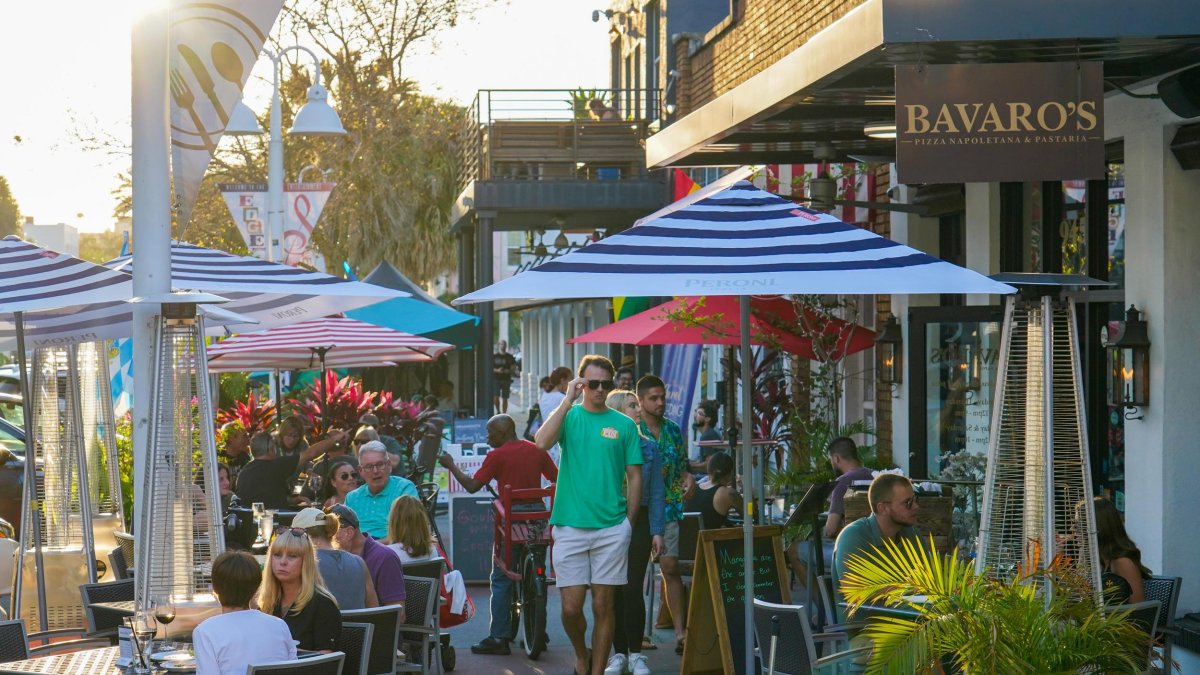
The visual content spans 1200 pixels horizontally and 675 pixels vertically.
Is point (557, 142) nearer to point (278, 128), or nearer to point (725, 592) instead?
point (278, 128)

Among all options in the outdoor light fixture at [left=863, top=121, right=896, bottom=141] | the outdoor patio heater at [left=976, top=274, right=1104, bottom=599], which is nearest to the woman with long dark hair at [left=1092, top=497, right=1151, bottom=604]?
the outdoor patio heater at [left=976, top=274, right=1104, bottom=599]

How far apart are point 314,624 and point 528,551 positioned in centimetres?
407

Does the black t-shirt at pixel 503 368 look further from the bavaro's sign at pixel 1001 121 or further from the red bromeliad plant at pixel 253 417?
the bavaro's sign at pixel 1001 121

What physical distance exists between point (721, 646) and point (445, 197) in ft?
114

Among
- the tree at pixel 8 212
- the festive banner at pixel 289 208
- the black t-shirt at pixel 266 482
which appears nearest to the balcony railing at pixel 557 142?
the festive banner at pixel 289 208

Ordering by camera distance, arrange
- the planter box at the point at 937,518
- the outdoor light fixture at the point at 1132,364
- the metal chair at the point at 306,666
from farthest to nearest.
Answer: the planter box at the point at 937,518
the outdoor light fixture at the point at 1132,364
the metal chair at the point at 306,666

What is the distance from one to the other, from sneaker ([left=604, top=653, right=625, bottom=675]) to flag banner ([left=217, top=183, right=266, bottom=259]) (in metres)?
13.9

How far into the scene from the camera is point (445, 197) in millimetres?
42438

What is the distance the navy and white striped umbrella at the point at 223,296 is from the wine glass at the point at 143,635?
1955 mm

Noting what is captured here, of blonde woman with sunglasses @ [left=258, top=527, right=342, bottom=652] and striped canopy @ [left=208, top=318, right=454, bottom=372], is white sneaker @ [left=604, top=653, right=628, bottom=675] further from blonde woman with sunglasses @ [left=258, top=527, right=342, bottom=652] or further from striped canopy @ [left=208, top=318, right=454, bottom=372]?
striped canopy @ [left=208, top=318, right=454, bottom=372]

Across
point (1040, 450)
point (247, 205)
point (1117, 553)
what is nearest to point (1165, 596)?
point (1117, 553)

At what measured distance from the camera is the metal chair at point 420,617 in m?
8.36

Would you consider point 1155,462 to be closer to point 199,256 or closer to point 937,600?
point 937,600

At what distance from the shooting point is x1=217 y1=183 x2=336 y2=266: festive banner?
2202cm
